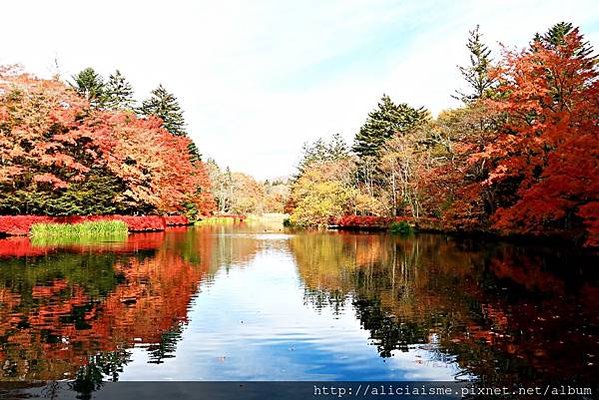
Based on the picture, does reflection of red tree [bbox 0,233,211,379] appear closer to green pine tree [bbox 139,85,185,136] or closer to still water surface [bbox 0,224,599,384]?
still water surface [bbox 0,224,599,384]

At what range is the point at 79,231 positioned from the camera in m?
32.0

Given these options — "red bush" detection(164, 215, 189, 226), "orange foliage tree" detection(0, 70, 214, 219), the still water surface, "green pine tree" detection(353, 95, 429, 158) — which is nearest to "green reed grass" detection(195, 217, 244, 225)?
"red bush" detection(164, 215, 189, 226)

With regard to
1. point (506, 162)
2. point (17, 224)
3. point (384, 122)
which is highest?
point (384, 122)

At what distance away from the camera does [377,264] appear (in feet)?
60.1

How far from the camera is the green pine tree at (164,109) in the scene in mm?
64356

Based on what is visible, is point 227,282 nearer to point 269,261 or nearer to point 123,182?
point 269,261

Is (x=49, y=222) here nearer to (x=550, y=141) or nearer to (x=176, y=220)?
(x=176, y=220)

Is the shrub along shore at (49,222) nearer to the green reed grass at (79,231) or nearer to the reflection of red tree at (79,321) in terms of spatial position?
the green reed grass at (79,231)

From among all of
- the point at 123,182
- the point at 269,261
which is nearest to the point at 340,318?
the point at 269,261

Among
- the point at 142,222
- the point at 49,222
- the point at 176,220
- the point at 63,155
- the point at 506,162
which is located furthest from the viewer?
the point at 176,220

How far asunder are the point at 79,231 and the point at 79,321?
2538 centimetres

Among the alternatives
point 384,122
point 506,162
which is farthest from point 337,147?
point 506,162

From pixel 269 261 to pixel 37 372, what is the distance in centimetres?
1374

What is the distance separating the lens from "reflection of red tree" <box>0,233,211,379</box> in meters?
6.59
